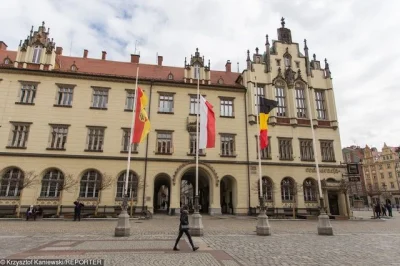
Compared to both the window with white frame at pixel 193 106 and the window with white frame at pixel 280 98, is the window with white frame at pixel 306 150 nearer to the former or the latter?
the window with white frame at pixel 280 98

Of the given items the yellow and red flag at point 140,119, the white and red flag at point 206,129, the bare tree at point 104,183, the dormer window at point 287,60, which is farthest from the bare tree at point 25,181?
the dormer window at point 287,60

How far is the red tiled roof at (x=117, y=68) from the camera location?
32.1 metres

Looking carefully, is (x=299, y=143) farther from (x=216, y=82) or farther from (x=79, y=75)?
(x=79, y=75)

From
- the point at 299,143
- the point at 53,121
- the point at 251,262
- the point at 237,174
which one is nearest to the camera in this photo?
the point at 251,262

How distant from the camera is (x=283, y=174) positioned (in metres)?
30.7

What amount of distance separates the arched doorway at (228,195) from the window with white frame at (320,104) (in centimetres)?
1488

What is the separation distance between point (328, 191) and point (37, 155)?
3346cm

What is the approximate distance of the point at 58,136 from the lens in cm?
2791

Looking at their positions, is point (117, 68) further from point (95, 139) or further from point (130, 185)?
point (130, 185)

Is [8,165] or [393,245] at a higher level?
[8,165]

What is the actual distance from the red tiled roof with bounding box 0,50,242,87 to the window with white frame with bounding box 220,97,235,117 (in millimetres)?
2132

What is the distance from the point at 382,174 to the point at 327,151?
76.5 meters

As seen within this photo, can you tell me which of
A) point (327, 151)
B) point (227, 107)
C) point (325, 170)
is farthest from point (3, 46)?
point (325, 170)

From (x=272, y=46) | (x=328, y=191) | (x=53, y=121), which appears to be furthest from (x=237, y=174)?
(x=53, y=121)
